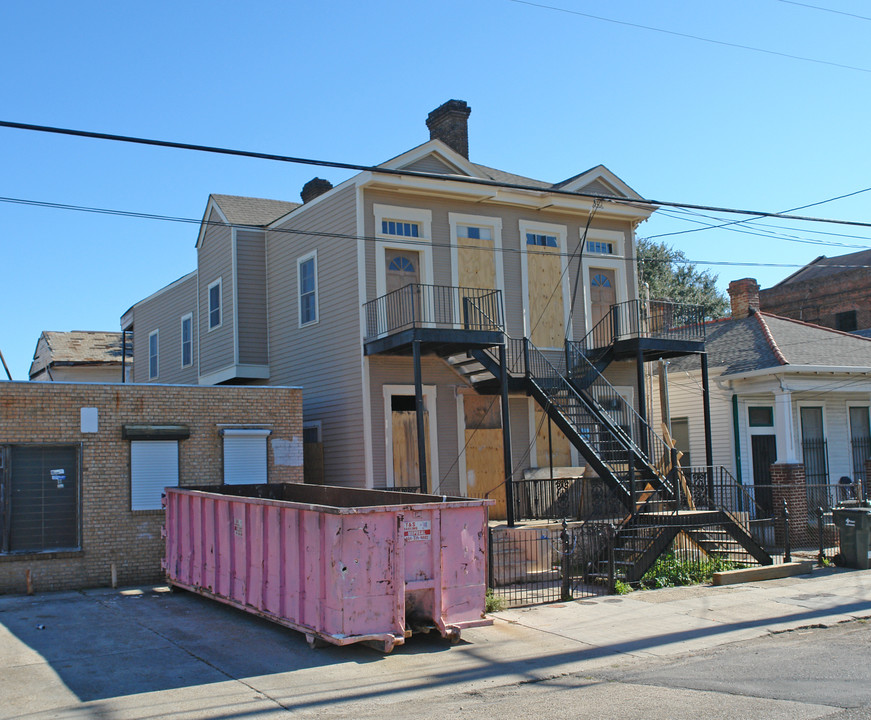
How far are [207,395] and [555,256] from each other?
30.3ft

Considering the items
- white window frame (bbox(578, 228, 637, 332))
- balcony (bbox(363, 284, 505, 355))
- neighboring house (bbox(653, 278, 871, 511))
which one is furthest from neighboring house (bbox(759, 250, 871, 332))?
balcony (bbox(363, 284, 505, 355))

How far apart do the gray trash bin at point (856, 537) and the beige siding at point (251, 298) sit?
44.1 feet

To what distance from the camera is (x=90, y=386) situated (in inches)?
576

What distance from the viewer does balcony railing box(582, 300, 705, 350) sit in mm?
20109

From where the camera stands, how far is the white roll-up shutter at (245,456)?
51.8 feet

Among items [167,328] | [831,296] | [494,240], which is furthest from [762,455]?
[831,296]

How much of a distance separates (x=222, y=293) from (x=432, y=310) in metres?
6.53

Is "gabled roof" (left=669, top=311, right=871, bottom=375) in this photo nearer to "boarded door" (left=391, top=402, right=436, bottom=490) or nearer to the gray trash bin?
the gray trash bin

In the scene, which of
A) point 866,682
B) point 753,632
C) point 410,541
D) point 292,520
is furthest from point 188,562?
point 866,682

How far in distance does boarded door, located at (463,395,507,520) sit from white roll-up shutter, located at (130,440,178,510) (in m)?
6.67

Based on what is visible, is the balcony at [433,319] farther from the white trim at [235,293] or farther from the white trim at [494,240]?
the white trim at [235,293]

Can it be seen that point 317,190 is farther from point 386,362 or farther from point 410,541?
point 410,541

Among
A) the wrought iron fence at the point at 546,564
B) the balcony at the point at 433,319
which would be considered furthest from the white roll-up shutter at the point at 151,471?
the wrought iron fence at the point at 546,564

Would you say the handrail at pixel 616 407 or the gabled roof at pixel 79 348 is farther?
the gabled roof at pixel 79 348
